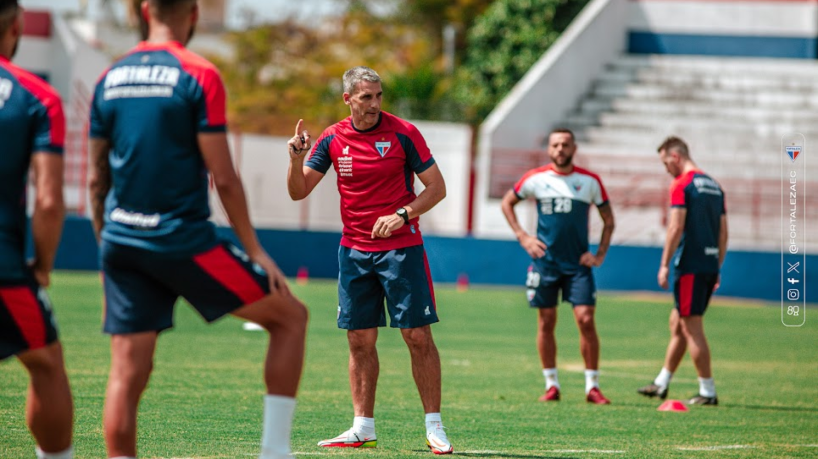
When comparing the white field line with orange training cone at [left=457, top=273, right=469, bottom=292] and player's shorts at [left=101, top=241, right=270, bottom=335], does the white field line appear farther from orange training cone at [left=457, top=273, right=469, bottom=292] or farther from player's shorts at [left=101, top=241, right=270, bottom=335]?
orange training cone at [left=457, top=273, right=469, bottom=292]

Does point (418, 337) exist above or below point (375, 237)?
below

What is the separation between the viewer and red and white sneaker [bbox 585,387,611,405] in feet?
31.6

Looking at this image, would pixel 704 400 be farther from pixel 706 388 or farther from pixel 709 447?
pixel 709 447

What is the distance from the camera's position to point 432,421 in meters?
6.95

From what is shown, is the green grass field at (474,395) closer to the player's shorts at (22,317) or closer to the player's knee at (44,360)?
the player's knee at (44,360)

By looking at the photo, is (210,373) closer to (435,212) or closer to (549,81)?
(435,212)

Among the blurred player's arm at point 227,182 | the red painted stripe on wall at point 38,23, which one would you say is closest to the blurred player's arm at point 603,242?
the blurred player's arm at point 227,182

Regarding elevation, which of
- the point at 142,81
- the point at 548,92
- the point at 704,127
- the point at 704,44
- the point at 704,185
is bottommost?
the point at 704,185

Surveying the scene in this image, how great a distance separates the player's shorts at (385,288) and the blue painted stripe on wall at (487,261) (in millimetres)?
14591

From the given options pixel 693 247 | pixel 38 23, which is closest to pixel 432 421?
pixel 693 247

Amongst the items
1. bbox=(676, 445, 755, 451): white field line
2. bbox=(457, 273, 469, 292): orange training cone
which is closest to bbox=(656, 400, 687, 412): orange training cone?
bbox=(676, 445, 755, 451): white field line

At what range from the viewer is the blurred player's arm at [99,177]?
500 cm

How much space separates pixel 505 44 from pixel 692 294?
88.4 ft

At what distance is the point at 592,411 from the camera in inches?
360
